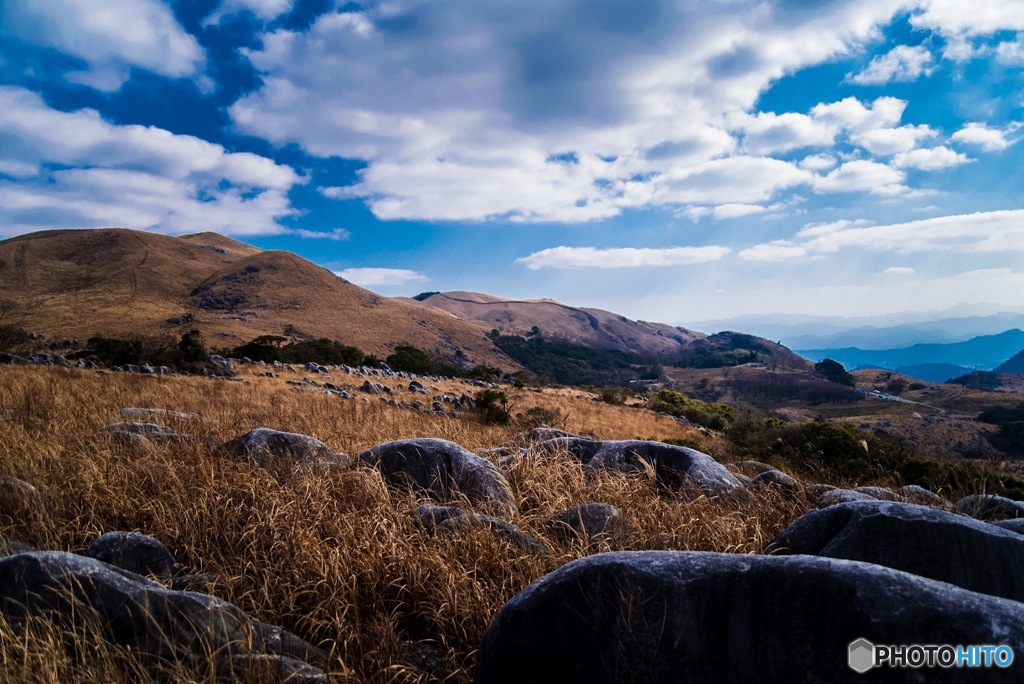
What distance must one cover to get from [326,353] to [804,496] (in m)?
34.8

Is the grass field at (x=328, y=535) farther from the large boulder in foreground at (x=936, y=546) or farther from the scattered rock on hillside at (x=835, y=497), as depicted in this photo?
the large boulder in foreground at (x=936, y=546)

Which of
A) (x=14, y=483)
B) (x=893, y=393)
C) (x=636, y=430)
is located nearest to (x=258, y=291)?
(x=636, y=430)

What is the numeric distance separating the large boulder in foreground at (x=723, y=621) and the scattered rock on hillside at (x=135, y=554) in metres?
2.36

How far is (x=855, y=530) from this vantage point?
3107 mm

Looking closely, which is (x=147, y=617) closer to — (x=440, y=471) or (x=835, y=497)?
(x=440, y=471)

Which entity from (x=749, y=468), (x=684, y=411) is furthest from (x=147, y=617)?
(x=684, y=411)

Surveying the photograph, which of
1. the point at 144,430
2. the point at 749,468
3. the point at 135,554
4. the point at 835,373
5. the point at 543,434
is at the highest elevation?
the point at 144,430

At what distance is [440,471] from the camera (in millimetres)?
5305

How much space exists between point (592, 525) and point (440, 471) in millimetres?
1920

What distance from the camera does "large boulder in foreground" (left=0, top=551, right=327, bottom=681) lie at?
2.35 meters

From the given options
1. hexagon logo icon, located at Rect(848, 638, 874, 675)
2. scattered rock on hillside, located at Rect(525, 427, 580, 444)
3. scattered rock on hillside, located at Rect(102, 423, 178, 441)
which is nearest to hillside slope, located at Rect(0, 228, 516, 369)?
scattered rock on hillside, located at Rect(102, 423, 178, 441)

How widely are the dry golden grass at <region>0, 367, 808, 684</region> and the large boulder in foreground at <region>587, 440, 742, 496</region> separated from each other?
1.52 ft

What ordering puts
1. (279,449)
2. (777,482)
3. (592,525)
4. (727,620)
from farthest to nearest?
(777,482) < (279,449) < (592,525) < (727,620)

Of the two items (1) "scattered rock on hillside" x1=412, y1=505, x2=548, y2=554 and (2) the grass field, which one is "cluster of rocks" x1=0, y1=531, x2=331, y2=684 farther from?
(1) "scattered rock on hillside" x1=412, y1=505, x2=548, y2=554
